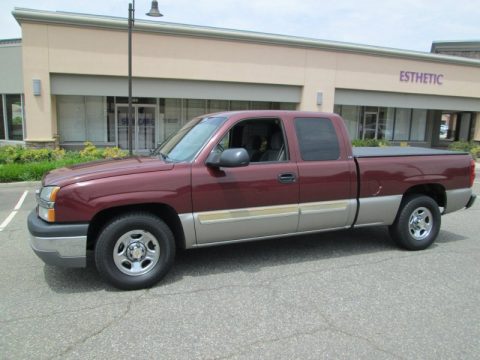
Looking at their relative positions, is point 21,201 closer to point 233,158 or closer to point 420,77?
point 233,158

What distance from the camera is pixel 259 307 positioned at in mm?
A: 3867

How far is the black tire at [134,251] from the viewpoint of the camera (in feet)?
13.4

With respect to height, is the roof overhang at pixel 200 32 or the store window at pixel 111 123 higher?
the roof overhang at pixel 200 32

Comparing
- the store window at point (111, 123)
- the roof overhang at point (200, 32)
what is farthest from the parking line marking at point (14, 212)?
the store window at point (111, 123)

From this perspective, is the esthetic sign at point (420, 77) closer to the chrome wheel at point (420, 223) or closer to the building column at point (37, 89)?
the building column at point (37, 89)

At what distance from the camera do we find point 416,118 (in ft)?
88.1

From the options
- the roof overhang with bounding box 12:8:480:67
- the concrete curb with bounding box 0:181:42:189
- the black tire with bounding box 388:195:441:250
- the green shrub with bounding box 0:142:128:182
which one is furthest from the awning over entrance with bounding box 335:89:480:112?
the black tire with bounding box 388:195:441:250

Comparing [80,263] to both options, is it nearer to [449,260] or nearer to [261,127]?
[261,127]

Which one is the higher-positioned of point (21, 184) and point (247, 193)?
point (247, 193)

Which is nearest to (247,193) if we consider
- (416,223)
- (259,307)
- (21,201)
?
(259,307)

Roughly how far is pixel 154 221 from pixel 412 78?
21462mm

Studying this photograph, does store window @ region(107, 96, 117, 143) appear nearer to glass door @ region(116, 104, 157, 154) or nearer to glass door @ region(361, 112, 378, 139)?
glass door @ region(116, 104, 157, 154)

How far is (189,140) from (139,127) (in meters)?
16.0

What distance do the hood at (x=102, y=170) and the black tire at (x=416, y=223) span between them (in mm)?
3267
